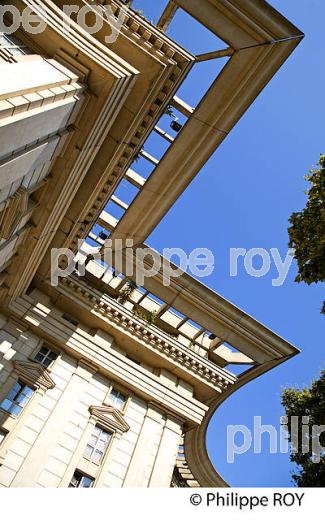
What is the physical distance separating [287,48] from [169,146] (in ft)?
18.3

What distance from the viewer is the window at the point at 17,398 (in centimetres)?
1561

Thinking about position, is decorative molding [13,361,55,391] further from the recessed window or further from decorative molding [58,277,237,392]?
decorative molding [58,277,237,392]

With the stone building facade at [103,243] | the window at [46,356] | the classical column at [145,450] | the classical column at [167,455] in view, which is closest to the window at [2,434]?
the stone building facade at [103,243]

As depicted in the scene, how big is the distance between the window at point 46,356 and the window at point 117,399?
10.2 ft

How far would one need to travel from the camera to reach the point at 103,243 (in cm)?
2094

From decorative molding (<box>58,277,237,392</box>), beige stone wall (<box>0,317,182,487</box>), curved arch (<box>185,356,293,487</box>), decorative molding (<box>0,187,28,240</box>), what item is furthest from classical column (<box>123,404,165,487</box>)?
decorative molding (<box>0,187,28,240</box>)

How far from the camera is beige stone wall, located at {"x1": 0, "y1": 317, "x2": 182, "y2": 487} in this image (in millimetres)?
14742

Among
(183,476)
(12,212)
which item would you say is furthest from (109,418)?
(183,476)

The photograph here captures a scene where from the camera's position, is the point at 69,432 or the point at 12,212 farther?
the point at 69,432

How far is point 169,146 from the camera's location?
1694cm

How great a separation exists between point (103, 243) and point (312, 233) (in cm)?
1223

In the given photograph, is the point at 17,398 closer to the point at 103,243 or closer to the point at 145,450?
the point at 145,450

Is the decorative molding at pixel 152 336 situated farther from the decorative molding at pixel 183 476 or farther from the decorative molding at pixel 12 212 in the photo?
the decorative molding at pixel 183 476

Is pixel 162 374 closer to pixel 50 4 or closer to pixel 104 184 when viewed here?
pixel 104 184
